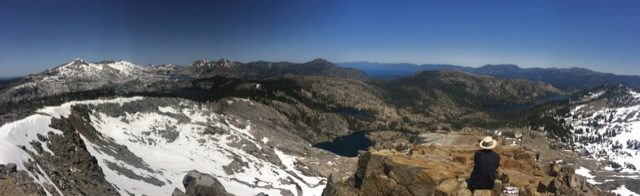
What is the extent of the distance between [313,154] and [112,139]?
78.1m

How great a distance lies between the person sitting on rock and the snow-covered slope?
41028mm

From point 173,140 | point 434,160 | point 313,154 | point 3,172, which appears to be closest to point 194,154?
point 173,140

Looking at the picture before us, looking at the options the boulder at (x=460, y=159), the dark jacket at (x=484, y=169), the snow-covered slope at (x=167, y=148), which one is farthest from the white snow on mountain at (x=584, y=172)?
the dark jacket at (x=484, y=169)

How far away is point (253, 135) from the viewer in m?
152

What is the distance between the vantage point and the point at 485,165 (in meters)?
22.5

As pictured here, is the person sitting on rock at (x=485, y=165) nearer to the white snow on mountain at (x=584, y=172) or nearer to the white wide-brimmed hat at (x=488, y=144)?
the white wide-brimmed hat at (x=488, y=144)

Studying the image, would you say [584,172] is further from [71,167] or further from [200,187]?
[71,167]

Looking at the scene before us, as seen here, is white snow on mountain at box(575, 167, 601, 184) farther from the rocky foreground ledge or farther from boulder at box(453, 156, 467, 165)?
boulder at box(453, 156, 467, 165)

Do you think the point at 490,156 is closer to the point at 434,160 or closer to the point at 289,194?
the point at 434,160

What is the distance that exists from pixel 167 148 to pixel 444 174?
3620 inches

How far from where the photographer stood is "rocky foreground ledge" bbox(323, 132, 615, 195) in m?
27.5

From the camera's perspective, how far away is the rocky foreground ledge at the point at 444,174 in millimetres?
27453

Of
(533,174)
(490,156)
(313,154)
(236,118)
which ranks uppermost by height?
(490,156)

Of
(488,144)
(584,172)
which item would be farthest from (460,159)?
(584,172)
